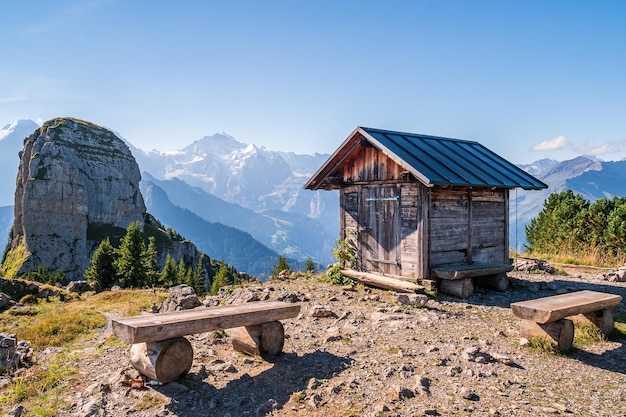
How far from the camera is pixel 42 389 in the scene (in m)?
6.40

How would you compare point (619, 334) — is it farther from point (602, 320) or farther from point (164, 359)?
point (164, 359)

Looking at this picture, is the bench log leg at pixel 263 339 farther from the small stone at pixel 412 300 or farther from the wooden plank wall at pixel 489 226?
the wooden plank wall at pixel 489 226

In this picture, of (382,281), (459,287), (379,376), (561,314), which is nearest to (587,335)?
(561,314)

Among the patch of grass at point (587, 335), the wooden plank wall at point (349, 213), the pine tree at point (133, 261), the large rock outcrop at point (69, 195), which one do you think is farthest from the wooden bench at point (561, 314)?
the large rock outcrop at point (69, 195)

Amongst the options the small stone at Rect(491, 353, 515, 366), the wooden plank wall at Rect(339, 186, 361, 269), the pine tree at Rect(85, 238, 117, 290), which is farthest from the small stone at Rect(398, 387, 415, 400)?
the pine tree at Rect(85, 238, 117, 290)

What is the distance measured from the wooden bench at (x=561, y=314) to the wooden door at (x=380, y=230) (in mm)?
5553

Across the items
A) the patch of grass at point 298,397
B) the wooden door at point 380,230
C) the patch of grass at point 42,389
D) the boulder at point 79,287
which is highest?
the wooden door at point 380,230

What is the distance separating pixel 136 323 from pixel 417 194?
918 cm

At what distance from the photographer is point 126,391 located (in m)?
5.94

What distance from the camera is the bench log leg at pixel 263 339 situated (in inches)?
282

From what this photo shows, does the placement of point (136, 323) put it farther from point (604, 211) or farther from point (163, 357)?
point (604, 211)

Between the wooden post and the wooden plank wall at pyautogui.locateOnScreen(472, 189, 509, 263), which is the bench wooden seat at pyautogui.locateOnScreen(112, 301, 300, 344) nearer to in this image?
the wooden post

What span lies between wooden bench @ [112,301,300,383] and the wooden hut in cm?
648

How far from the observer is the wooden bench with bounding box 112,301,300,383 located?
5.65 meters
